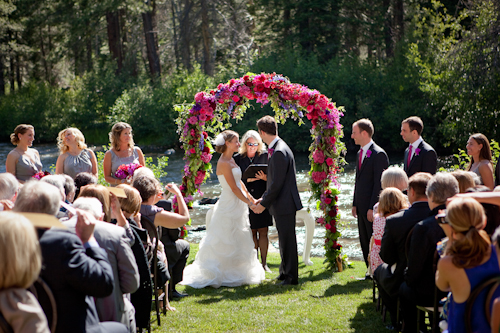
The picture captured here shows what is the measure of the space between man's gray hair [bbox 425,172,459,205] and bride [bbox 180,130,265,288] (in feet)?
10.6

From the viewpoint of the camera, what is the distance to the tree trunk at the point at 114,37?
31.8 m

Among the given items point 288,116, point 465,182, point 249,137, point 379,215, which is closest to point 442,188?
point 465,182

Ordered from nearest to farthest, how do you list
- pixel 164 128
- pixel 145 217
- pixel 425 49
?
pixel 145 217 → pixel 425 49 → pixel 164 128

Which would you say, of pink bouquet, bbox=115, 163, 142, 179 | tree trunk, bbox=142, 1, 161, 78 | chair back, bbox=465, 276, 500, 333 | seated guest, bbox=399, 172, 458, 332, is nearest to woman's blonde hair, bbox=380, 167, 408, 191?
seated guest, bbox=399, 172, 458, 332

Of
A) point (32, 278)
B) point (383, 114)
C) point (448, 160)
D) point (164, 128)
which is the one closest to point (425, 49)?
point (383, 114)

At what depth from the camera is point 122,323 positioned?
11.7ft

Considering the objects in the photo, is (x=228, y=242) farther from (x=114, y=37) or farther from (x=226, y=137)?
(x=114, y=37)

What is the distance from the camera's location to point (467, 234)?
9.43ft

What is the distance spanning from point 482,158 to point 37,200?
5.83m

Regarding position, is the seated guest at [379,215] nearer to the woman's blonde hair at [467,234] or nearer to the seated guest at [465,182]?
the seated guest at [465,182]

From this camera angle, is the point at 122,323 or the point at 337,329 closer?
the point at 122,323

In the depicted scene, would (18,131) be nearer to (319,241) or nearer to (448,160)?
(319,241)

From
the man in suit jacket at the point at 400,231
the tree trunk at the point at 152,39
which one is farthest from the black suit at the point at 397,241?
the tree trunk at the point at 152,39

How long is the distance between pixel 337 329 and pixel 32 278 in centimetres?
335
